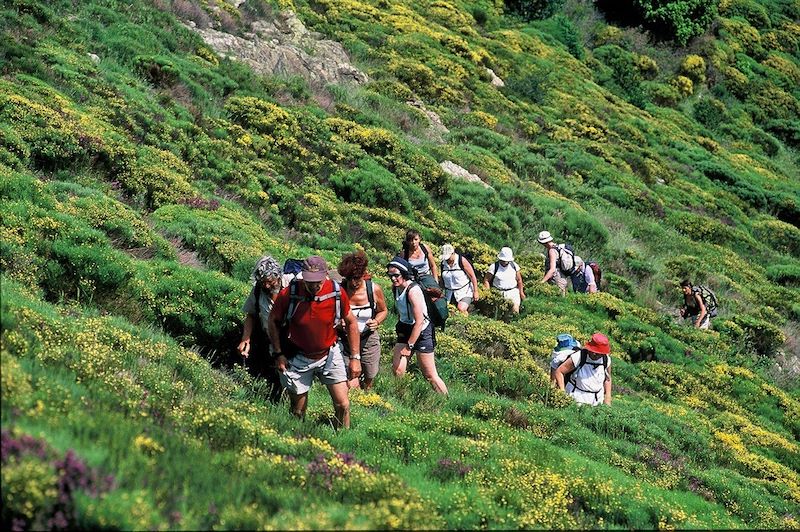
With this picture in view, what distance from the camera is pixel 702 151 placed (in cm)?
3212

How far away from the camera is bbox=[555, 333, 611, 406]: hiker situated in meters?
9.38

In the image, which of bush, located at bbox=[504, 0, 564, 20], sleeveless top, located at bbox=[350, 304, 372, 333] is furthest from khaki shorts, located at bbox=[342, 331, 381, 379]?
bush, located at bbox=[504, 0, 564, 20]

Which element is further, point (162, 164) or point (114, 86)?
point (114, 86)

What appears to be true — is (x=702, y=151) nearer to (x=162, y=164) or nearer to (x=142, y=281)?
(x=162, y=164)

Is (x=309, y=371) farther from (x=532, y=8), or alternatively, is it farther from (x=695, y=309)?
(x=532, y=8)

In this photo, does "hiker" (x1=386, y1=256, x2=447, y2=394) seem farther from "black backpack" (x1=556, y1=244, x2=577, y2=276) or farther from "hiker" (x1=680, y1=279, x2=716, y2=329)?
"hiker" (x1=680, y1=279, x2=716, y2=329)

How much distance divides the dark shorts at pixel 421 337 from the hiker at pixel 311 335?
204cm

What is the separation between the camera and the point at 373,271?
12.6 metres

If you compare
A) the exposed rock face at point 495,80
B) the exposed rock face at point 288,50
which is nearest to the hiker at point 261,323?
the exposed rock face at point 288,50

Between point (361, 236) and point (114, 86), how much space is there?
5428 millimetres

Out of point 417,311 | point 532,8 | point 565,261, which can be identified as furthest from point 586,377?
point 532,8

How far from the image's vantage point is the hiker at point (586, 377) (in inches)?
369

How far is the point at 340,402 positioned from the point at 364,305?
1.54 m

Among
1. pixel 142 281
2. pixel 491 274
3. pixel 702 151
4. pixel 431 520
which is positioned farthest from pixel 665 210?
pixel 431 520
